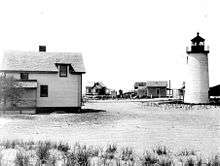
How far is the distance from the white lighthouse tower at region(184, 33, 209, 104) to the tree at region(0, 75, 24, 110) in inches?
971

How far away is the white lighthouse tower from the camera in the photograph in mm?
46828

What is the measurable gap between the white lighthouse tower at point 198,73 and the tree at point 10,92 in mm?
24675

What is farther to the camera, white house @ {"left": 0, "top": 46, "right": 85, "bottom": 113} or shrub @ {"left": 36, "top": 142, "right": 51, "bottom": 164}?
white house @ {"left": 0, "top": 46, "right": 85, "bottom": 113}

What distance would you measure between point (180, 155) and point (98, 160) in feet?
10.6

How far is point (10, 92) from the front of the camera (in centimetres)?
3141


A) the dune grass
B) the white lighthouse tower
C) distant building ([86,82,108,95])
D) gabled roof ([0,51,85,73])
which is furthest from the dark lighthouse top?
distant building ([86,82,108,95])

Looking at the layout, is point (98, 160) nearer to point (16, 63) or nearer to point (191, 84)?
point (16, 63)

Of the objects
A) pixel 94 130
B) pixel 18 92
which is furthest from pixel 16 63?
pixel 94 130

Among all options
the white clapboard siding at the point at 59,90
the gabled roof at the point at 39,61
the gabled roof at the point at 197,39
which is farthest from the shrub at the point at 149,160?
the gabled roof at the point at 197,39

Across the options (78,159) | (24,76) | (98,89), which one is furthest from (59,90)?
(98,89)

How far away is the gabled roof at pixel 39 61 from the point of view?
34.3 meters

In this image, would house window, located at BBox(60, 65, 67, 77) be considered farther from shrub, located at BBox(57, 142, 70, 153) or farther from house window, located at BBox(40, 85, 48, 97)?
shrub, located at BBox(57, 142, 70, 153)

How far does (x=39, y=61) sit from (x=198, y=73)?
22.7m

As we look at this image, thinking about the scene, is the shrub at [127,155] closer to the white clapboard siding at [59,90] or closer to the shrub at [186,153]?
the shrub at [186,153]
